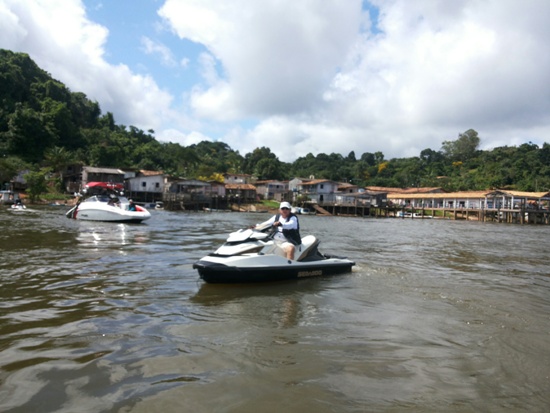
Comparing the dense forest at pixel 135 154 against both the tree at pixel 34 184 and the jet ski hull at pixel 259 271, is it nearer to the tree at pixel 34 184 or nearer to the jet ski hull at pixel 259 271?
the tree at pixel 34 184

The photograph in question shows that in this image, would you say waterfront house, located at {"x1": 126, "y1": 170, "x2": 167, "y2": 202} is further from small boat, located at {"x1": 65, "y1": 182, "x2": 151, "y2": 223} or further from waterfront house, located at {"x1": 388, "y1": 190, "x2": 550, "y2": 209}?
waterfront house, located at {"x1": 388, "y1": 190, "x2": 550, "y2": 209}

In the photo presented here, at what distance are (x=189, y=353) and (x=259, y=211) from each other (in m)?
60.1

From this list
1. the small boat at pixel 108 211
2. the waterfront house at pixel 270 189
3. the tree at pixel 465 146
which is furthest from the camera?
the tree at pixel 465 146

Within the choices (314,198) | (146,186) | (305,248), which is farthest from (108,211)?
(314,198)

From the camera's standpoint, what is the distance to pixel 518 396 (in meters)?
3.79

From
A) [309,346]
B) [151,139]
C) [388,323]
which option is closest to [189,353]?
[309,346]

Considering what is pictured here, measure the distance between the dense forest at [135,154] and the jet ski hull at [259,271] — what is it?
170ft

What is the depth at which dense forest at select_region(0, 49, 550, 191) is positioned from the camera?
64.2 m

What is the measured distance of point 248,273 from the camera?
7.96 m

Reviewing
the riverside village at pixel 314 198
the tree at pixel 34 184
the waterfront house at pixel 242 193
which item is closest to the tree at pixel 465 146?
the riverside village at pixel 314 198

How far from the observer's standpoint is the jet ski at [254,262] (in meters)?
7.79

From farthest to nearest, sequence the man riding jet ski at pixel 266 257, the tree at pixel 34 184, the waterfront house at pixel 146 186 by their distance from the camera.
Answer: the waterfront house at pixel 146 186 → the tree at pixel 34 184 → the man riding jet ski at pixel 266 257

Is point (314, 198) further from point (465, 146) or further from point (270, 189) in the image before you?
point (465, 146)

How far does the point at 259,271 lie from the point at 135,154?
7905 centimetres
